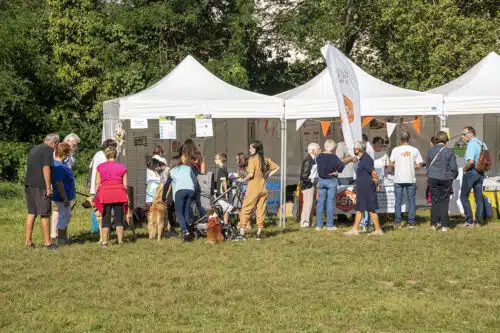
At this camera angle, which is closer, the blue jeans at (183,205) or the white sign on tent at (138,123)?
the blue jeans at (183,205)

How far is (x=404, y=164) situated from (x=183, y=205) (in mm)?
3923

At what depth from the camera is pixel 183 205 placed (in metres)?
12.4

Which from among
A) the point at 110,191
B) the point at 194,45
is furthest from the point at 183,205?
the point at 194,45

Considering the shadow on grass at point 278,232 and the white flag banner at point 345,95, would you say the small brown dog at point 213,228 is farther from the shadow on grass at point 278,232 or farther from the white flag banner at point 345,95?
the white flag banner at point 345,95

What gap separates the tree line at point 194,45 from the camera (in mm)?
24984

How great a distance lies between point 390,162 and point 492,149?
716 cm

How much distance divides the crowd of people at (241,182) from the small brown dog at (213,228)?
439mm

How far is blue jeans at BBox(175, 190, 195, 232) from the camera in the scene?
487 inches

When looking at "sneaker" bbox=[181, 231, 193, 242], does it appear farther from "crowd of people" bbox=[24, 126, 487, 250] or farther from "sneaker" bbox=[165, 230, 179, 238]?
"sneaker" bbox=[165, 230, 179, 238]

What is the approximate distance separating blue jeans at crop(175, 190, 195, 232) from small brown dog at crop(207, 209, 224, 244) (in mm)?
435

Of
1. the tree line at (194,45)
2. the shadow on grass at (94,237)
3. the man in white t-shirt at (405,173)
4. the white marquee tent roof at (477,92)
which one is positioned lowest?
the shadow on grass at (94,237)

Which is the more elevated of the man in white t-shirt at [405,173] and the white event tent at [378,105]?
the white event tent at [378,105]

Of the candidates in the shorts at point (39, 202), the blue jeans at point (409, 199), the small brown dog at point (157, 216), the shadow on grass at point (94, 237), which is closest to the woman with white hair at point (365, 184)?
the blue jeans at point (409, 199)

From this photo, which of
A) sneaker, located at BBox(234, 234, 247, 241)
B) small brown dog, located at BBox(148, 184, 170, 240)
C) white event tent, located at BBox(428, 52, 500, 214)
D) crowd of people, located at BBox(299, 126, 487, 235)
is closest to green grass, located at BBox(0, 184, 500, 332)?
sneaker, located at BBox(234, 234, 247, 241)
